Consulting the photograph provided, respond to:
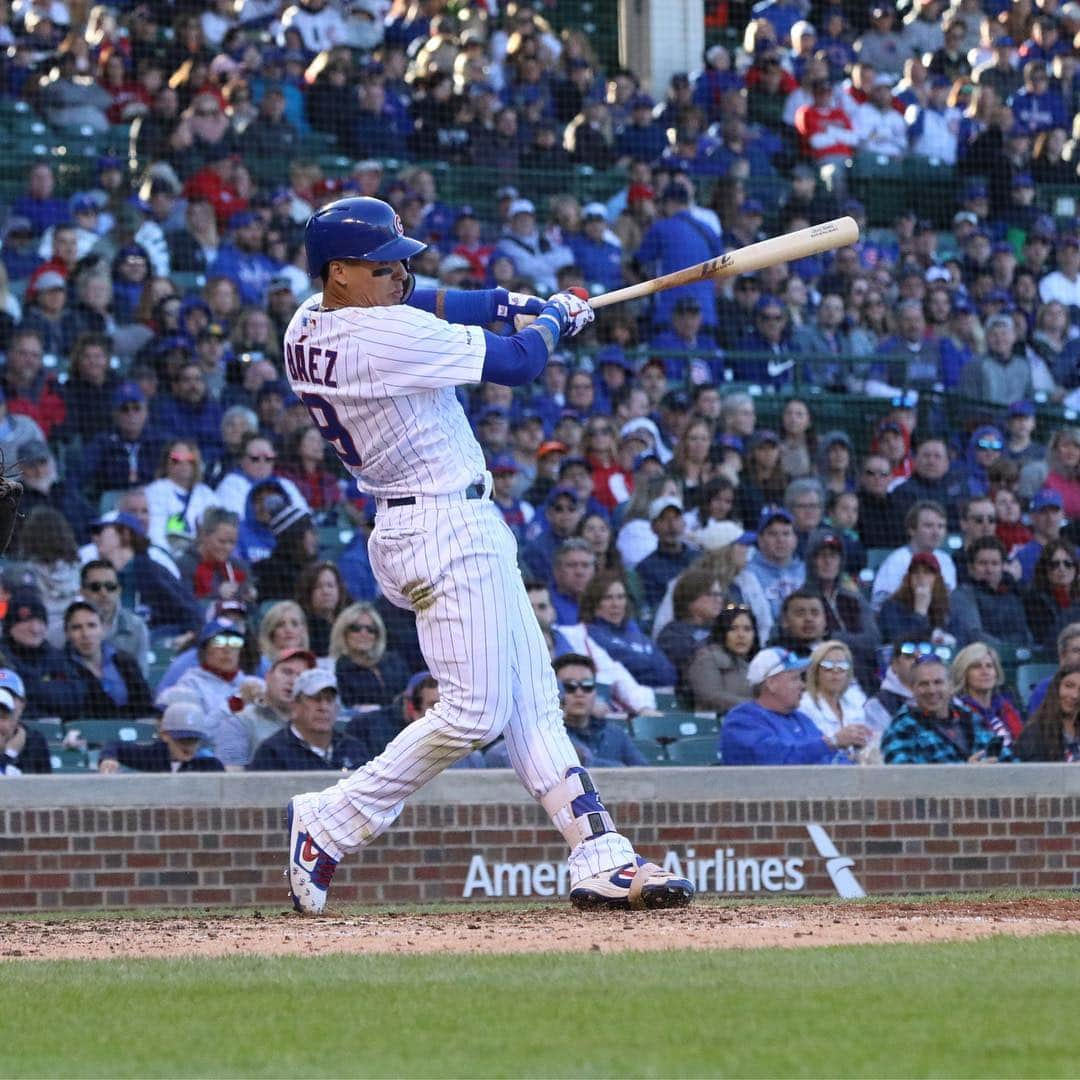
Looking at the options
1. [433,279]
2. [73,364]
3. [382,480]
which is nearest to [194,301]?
[73,364]

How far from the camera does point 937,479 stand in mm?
12984

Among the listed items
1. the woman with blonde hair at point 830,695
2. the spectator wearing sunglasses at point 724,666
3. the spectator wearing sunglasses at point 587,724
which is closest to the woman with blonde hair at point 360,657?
the spectator wearing sunglasses at point 587,724

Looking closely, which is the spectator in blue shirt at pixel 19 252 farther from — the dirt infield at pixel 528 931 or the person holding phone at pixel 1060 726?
the dirt infield at pixel 528 931

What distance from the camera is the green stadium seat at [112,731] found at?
9656 millimetres

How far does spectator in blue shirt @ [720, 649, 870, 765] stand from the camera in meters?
9.27

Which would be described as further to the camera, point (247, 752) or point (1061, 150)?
point (1061, 150)

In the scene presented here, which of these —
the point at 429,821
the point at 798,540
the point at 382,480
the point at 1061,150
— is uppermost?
the point at 1061,150

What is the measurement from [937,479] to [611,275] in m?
2.85

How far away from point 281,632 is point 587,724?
4.60 feet

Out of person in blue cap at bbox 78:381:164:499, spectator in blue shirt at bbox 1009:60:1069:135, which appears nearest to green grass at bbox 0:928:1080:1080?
person in blue cap at bbox 78:381:164:499

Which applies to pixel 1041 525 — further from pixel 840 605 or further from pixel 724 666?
pixel 724 666

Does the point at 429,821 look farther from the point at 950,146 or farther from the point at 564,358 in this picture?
Answer: the point at 950,146

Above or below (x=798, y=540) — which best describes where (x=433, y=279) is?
above

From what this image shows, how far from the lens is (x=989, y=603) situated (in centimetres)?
1190
